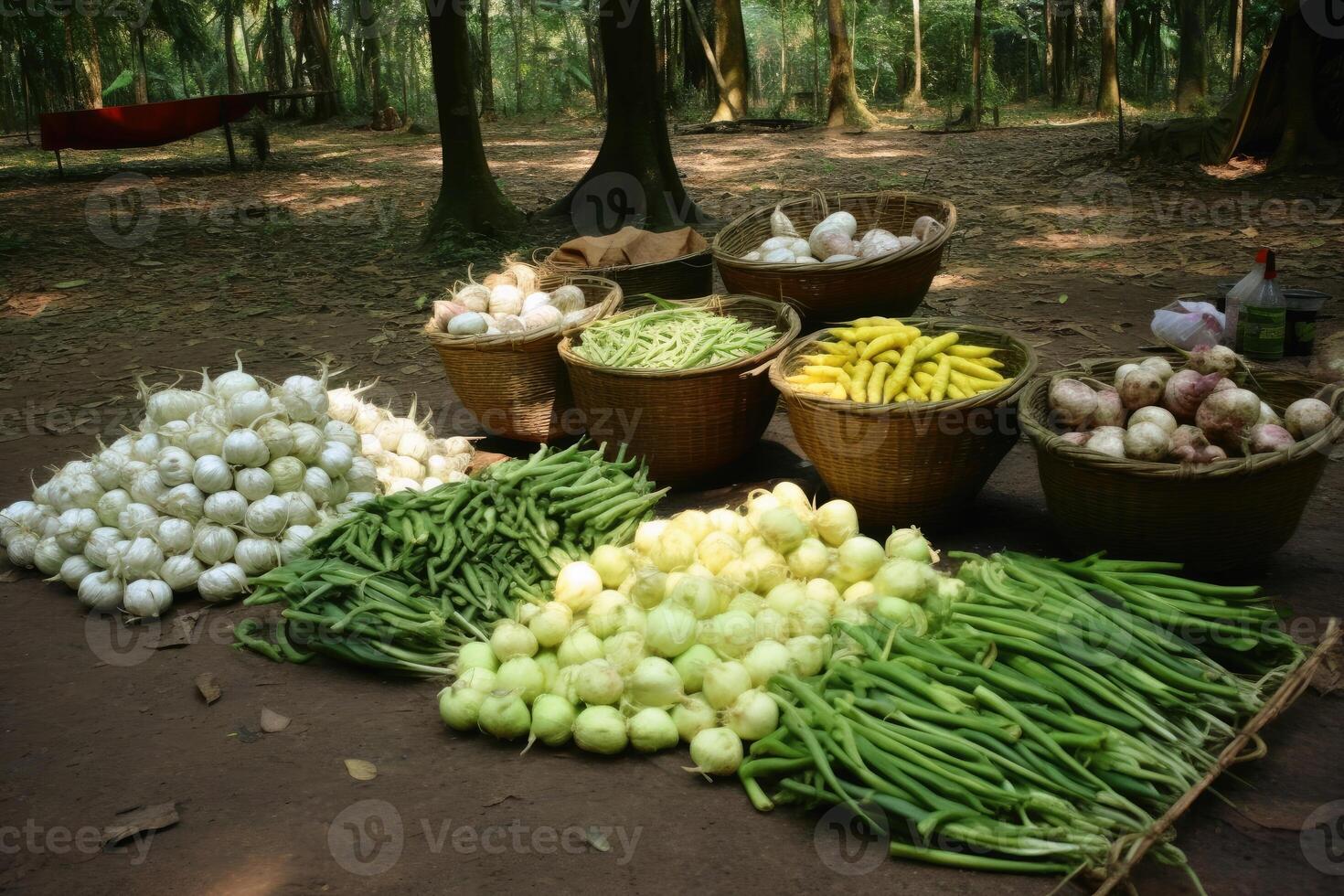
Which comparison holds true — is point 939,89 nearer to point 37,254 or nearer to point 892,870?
point 37,254

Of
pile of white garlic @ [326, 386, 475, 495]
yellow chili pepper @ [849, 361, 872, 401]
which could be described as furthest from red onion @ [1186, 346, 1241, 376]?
pile of white garlic @ [326, 386, 475, 495]

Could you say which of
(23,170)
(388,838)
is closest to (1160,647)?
(388,838)

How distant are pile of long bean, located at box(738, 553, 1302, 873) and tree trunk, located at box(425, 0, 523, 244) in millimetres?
7186

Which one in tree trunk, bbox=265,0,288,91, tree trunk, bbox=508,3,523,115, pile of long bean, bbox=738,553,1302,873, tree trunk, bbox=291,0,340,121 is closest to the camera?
pile of long bean, bbox=738,553,1302,873

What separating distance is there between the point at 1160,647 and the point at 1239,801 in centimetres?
41

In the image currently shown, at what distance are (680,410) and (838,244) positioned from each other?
1335 millimetres

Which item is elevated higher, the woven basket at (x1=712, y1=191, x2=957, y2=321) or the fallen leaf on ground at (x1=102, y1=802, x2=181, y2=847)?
the woven basket at (x1=712, y1=191, x2=957, y2=321)

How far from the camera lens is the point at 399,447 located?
454 centimetres

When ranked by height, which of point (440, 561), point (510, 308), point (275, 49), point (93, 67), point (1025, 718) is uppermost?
point (275, 49)

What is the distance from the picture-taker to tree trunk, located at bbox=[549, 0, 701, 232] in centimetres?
858

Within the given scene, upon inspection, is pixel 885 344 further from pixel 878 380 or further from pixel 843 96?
pixel 843 96

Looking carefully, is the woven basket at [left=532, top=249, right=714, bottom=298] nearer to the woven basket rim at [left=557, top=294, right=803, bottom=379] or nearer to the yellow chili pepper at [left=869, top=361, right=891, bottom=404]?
the woven basket rim at [left=557, top=294, right=803, bottom=379]

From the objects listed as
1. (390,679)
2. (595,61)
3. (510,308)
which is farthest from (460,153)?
(595,61)

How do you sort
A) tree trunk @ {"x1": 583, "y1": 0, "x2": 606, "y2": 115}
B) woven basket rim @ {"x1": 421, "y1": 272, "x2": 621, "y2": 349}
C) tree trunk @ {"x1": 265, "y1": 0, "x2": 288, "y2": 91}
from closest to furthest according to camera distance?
woven basket rim @ {"x1": 421, "y1": 272, "x2": 621, "y2": 349}
tree trunk @ {"x1": 583, "y1": 0, "x2": 606, "y2": 115}
tree trunk @ {"x1": 265, "y1": 0, "x2": 288, "y2": 91}
